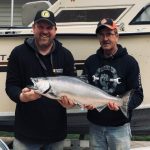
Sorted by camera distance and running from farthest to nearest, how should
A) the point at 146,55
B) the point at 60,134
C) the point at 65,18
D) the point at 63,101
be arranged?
the point at 65,18 < the point at 146,55 < the point at 60,134 < the point at 63,101

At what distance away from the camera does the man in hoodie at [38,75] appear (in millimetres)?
3857

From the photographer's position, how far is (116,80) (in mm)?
3953

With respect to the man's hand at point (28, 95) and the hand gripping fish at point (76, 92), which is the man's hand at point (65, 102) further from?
the man's hand at point (28, 95)

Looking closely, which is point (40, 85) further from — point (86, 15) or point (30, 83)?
point (86, 15)

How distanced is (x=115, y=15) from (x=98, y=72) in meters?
1.95

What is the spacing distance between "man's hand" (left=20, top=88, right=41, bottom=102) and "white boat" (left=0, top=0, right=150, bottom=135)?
1776 millimetres

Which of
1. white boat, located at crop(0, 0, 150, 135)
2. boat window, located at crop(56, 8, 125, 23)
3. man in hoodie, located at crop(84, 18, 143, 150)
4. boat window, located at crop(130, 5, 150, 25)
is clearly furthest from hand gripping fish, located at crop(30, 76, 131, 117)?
boat window, located at crop(56, 8, 125, 23)

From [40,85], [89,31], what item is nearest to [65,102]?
[40,85]

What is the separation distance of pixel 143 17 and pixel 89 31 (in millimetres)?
770

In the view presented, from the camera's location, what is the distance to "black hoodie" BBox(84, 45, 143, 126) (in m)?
3.96

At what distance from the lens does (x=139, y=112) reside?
18.5ft

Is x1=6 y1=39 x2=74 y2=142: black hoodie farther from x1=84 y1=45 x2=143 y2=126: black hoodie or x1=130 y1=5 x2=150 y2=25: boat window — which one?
x1=130 y1=5 x2=150 y2=25: boat window

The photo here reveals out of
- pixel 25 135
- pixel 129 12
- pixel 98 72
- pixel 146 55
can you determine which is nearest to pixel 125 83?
pixel 98 72

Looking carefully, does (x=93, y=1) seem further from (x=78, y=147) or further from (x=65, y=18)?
(x=78, y=147)
